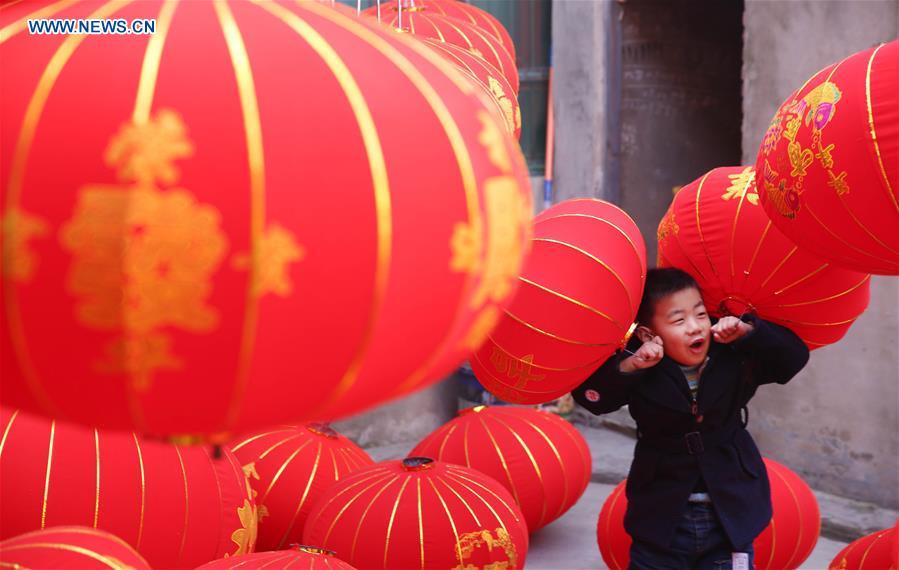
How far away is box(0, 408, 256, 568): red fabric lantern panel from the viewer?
225cm

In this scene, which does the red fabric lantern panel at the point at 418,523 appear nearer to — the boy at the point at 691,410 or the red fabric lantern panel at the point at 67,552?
the boy at the point at 691,410

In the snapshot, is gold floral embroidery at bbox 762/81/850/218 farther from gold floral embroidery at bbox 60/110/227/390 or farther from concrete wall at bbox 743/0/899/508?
concrete wall at bbox 743/0/899/508

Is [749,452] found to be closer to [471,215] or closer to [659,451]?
[659,451]

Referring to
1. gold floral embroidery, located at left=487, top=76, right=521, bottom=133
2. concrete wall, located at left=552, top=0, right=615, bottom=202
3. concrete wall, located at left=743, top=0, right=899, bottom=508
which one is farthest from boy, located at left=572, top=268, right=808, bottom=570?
concrete wall, located at left=552, top=0, right=615, bottom=202

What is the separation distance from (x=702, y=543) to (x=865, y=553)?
525 millimetres

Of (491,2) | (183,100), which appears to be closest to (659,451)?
(183,100)

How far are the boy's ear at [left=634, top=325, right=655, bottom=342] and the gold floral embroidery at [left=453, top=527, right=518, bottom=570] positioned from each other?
0.93 metres

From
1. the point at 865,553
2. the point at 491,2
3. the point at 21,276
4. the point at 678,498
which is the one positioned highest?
the point at 491,2

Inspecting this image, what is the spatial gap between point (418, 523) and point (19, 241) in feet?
7.49

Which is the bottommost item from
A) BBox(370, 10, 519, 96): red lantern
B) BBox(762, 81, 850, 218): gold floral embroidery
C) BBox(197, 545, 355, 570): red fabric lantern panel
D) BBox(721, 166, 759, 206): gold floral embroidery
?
BBox(197, 545, 355, 570): red fabric lantern panel

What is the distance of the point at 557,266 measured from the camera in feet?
7.17

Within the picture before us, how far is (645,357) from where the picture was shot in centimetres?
243

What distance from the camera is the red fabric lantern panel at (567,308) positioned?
7.02 feet

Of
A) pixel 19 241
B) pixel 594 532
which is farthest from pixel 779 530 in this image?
pixel 19 241
